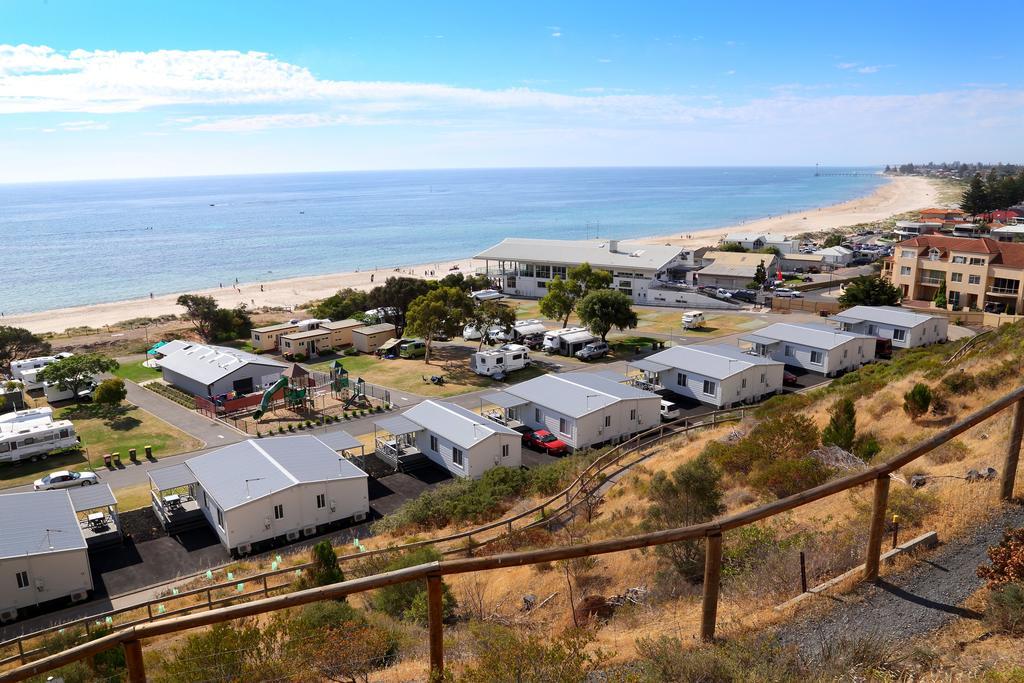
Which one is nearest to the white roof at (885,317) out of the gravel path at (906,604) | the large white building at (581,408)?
the large white building at (581,408)

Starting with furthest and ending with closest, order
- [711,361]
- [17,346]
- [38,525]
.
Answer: [17,346]
[711,361]
[38,525]

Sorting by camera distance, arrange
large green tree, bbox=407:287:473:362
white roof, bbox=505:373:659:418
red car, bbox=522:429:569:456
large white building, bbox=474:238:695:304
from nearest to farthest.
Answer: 1. red car, bbox=522:429:569:456
2. white roof, bbox=505:373:659:418
3. large green tree, bbox=407:287:473:362
4. large white building, bbox=474:238:695:304

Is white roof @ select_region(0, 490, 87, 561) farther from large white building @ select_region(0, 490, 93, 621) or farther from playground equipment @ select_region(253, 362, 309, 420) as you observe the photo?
playground equipment @ select_region(253, 362, 309, 420)

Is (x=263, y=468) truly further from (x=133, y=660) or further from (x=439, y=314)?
(x=439, y=314)

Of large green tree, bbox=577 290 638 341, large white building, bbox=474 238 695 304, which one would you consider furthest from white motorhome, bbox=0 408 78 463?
large white building, bbox=474 238 695 304

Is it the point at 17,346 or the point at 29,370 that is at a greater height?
the point at 17,346

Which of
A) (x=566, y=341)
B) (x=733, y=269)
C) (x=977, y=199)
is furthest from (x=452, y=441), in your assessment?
(x=977, y=199)

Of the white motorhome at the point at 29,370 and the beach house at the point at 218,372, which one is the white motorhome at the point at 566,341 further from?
the white motorhome at the point at 29,370
